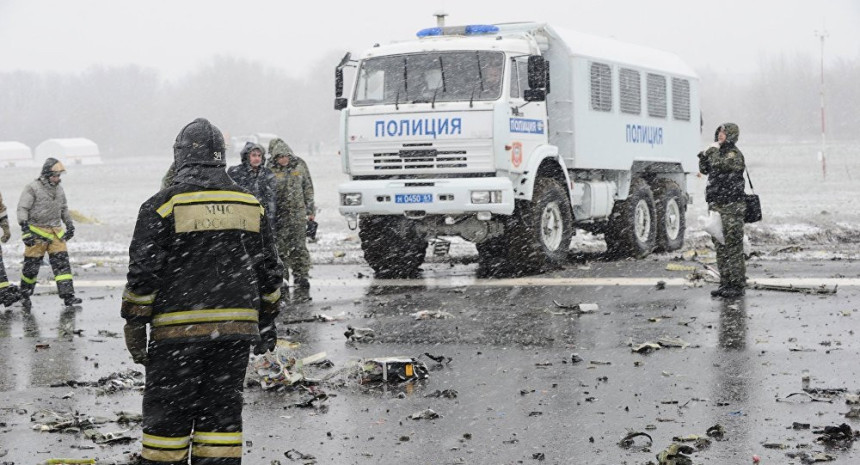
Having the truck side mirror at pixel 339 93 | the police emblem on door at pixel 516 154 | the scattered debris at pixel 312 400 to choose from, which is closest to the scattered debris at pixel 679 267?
the police emblem on door at pixel 516 154

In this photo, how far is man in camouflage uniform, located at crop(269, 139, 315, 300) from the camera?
13.2m

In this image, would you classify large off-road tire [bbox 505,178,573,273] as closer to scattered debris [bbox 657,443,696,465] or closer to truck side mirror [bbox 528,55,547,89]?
truck side mirror [bbox 528,55,547,89]

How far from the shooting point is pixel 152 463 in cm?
474

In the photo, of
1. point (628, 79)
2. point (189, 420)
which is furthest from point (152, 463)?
point (628, 79)

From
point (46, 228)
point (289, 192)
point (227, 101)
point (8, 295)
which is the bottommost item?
point (8, 295)

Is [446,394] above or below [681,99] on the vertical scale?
below

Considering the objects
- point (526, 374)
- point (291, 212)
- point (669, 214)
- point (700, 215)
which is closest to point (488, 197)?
point (291, 212)

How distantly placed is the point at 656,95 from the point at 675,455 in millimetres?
12644

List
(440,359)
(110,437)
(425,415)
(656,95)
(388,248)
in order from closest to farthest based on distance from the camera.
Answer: (110,437)
(425,415)
(440,359)
(388,248)
(656,95)

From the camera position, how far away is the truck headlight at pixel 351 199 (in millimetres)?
14289

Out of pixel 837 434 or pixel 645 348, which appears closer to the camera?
pixel 837 434

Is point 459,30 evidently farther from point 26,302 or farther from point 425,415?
point 425,415

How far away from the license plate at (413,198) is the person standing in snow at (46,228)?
12.6 feet

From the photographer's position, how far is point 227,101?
153 meters
